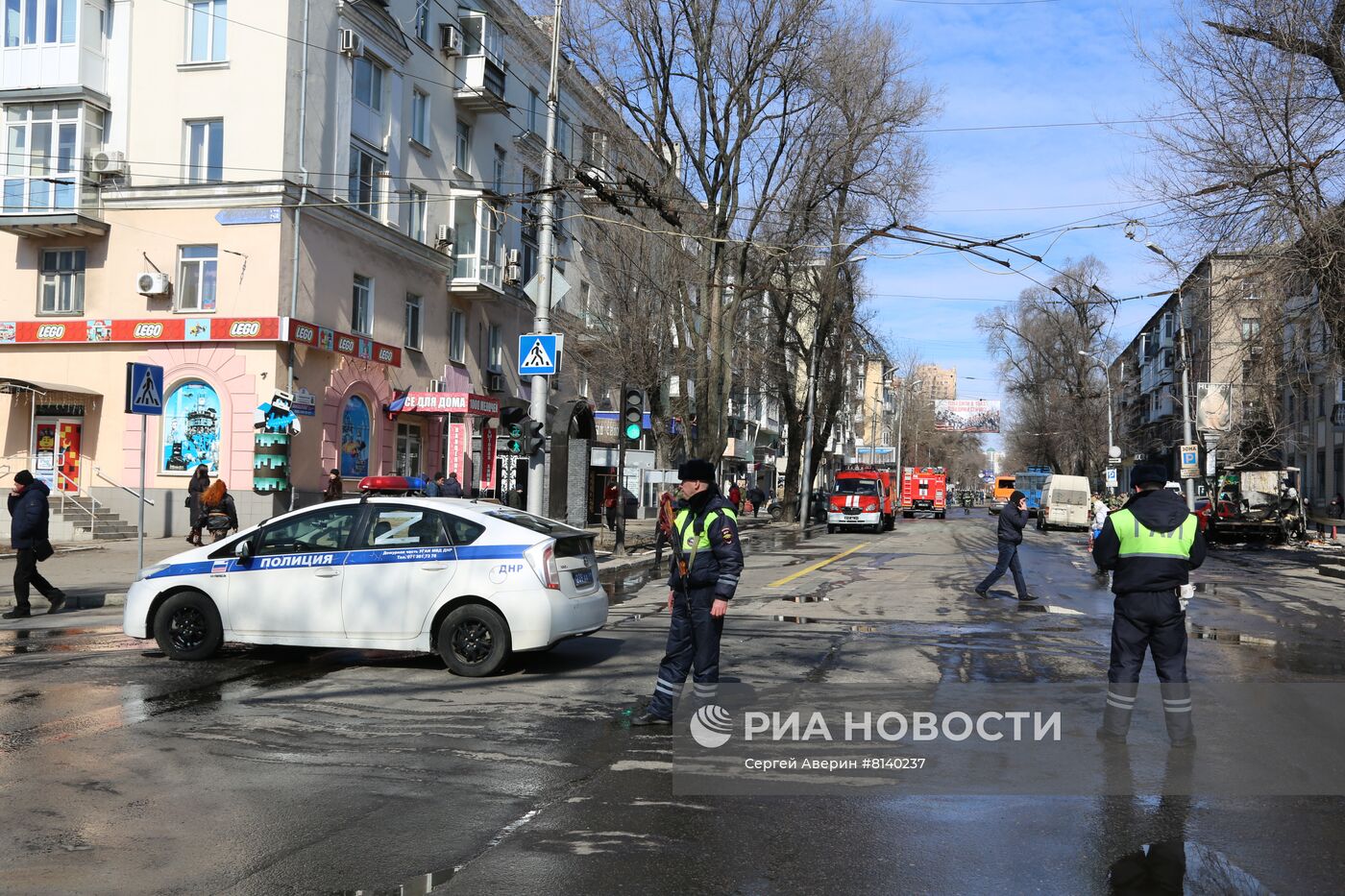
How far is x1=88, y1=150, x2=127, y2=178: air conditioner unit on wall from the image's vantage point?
25969 mm

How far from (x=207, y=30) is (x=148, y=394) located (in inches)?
539

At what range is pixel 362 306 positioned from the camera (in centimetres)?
2903

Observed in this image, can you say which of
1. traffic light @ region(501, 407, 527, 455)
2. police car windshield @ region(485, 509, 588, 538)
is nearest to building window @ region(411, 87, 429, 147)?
traffic light @ region(501, 407, 527, 455)

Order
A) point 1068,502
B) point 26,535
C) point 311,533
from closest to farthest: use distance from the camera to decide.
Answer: point 311,533
point 26,535
point 1068,502

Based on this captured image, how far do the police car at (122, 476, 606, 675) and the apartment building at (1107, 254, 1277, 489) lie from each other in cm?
493

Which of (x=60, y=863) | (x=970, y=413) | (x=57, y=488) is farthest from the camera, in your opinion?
(x=970, y=413)

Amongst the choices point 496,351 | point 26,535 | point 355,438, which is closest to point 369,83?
point 355,438

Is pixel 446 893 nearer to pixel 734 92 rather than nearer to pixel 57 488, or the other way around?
pixel 57 488

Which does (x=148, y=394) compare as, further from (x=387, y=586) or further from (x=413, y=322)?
(x=413, y=322)

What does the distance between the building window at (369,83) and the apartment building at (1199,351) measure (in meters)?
20.0

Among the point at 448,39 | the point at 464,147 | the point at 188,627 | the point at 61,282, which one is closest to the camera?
the point at 188,627

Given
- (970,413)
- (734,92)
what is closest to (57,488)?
(734,92)

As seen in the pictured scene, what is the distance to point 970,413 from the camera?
12381cm

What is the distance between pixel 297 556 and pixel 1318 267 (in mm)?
18712
